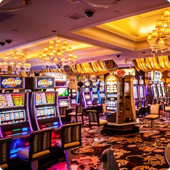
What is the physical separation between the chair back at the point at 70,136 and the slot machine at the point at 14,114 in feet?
1.96

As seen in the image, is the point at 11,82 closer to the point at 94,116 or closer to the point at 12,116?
the point at 12,116


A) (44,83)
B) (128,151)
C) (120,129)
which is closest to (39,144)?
(44,83)

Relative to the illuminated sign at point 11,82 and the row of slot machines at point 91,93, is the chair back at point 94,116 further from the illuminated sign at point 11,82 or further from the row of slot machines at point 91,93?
the row of slot machines at point 91,93

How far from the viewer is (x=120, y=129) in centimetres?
623

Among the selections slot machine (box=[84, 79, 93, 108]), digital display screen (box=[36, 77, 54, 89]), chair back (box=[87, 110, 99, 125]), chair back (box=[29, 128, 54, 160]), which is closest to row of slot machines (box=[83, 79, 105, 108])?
slot machine (box=[84, 79, 93, 108])

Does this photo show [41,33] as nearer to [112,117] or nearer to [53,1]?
[53,1]

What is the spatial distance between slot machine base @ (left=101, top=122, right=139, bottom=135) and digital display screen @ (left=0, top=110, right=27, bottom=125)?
3282 mm

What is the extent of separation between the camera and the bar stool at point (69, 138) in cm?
346

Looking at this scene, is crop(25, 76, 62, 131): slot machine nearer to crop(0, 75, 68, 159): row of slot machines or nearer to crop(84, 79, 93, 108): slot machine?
crop(0, 75, 68, 159): row of slot machines

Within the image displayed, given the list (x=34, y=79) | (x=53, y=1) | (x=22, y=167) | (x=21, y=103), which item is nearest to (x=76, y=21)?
(x=53, y=1)

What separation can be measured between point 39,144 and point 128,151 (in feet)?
7.31

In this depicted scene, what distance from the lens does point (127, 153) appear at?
4414 millimetres

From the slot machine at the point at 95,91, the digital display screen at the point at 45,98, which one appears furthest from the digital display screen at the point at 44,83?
the slot machine at the point at 95,91

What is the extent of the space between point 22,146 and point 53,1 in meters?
2.42
